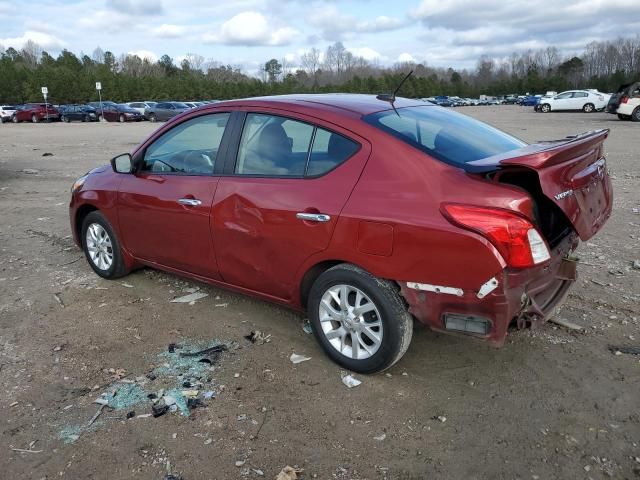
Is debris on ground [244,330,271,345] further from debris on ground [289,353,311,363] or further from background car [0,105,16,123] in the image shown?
background car [0,105,16,123]

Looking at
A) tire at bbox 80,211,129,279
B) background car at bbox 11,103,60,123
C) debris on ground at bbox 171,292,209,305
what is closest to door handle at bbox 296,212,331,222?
debris on ground at bbox 171,292,209,305

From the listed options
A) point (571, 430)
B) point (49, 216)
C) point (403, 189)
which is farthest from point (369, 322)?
point (49, 216)

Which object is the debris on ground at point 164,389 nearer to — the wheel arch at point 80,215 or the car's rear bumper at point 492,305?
the car's rear bumper at point 492,305

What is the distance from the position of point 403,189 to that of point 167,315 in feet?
8.08

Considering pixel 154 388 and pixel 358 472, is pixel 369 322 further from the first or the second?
pixel 154 388

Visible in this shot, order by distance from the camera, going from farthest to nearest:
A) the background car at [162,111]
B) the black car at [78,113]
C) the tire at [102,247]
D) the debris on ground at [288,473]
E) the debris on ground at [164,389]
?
1. the black car at [78,113]
2. the background car at [162,111]
3. the tire at [102,247]
4. the debris on ground at [164,389]
5. the debris on ground at [288,473]

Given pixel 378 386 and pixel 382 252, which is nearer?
pixel 382 252

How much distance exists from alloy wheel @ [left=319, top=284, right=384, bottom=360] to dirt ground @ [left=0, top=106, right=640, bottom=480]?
20cm

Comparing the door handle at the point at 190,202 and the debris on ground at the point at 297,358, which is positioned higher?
the door handle at the point at 190,202

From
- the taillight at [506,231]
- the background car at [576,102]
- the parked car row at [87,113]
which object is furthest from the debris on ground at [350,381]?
the parked car row at [87,113]

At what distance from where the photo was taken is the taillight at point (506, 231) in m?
2.89

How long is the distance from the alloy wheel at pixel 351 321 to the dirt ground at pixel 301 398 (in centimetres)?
20

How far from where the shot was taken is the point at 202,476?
2.75 metres

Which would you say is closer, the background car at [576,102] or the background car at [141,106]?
the background car at [576,102]
